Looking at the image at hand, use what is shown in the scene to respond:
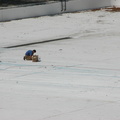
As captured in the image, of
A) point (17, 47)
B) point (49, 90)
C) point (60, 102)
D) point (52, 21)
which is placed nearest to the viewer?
point (60, 102)

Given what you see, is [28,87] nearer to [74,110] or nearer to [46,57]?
[74,110]

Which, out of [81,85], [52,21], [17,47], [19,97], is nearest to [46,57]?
[17,47]

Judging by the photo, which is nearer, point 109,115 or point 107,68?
point 109,115

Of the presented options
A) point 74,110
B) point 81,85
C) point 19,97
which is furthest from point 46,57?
point 74,110

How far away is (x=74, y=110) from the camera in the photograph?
16.5m

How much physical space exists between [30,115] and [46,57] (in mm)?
11133

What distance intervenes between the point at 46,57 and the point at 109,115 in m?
11.4

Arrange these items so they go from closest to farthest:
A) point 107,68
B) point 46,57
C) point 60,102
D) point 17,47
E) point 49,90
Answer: point 60,102, point 49,90, point 107,68, point 46,57, point 17,47

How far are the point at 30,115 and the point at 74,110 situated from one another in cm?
146

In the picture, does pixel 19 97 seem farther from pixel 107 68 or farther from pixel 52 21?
pixel 52 21

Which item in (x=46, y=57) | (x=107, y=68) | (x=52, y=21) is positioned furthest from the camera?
(x=52, y=21)

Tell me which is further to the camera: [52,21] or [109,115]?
[52,21]

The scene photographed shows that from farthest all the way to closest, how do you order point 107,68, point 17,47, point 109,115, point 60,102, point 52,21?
point 52,21 → point 17,47 → point 107,68 → point 60,102 → point 109,115

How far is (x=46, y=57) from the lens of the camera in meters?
26.8
